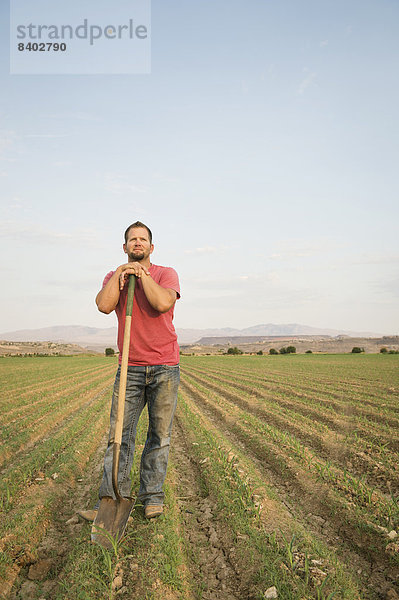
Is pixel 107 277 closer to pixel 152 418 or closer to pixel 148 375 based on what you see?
pixel 148 375

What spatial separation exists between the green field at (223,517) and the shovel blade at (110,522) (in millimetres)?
106

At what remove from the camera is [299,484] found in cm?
490

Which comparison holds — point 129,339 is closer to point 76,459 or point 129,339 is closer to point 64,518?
point 64,518

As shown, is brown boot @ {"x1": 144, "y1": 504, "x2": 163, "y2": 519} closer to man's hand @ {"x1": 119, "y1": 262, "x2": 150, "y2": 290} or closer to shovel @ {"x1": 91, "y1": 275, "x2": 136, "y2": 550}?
shovel @ {"x1": 91, "y1": 275, "x2": 136, "y2": 550}

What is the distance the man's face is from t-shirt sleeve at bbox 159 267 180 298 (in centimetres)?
29

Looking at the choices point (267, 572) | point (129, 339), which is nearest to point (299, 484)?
point (267, 572)

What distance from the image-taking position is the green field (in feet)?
8.92

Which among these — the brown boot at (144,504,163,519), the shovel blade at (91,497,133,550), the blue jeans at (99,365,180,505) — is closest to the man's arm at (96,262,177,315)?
the blue jeans at (99,365,180,505)

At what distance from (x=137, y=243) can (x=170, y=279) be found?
511mm

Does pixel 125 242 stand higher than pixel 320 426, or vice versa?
pixel 125 242

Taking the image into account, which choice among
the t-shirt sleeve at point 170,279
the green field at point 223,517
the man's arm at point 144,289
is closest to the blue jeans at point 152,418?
the green field at point 223,517

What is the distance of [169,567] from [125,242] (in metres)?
3.03

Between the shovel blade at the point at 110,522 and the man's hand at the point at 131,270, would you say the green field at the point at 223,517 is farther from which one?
the man's hand at the point at 131,270

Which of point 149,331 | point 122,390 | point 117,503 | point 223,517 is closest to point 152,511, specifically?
point 117,503
